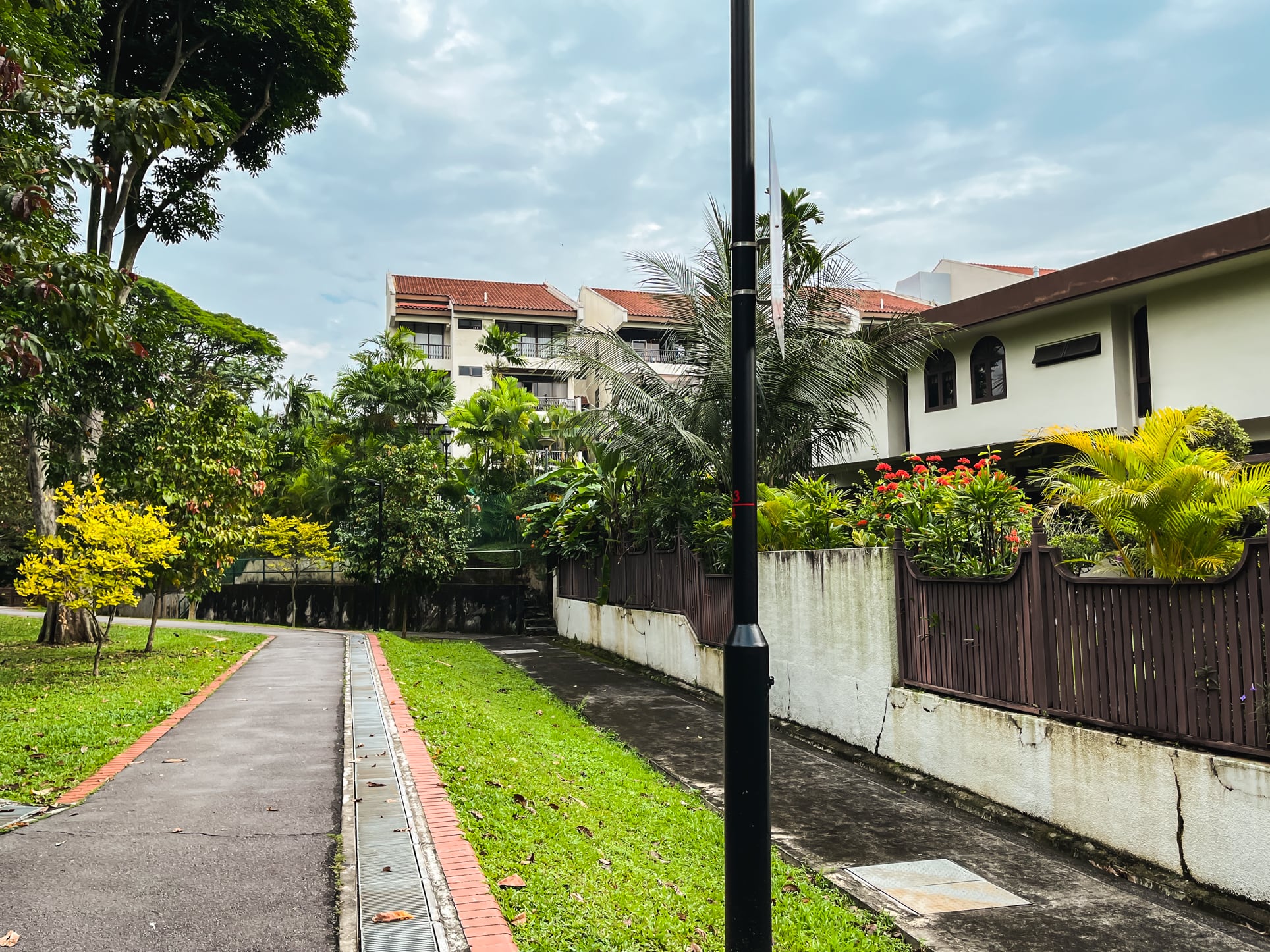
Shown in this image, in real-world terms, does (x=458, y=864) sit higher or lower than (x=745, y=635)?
lower

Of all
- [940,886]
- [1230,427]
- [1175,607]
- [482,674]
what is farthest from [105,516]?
[1230,427]

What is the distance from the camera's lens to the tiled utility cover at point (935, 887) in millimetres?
5473

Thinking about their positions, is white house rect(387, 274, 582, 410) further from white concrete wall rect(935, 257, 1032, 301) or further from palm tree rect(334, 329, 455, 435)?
white concrete wall rect(935, 257, 1032, 301)

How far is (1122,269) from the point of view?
14.4 m

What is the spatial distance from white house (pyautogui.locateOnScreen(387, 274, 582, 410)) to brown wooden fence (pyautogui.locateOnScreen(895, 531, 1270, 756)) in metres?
41.5

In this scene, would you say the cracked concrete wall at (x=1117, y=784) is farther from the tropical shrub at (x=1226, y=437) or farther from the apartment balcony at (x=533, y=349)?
the apartment balcony at (x=533, y=349)

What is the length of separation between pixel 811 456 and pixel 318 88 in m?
13.1

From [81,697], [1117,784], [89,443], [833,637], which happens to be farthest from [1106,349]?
[89,443]

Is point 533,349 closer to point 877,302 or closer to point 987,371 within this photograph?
point 877,302

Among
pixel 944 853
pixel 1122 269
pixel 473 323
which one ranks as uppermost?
pixel 473 323

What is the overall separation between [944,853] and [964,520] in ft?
10.4

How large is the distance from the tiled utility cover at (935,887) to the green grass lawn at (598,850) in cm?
39

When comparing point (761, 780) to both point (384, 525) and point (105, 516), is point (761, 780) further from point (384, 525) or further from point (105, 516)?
point (384, 525)

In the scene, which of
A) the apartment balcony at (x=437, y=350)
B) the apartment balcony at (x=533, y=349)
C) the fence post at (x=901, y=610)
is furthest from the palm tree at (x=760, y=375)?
the apartment balcony at (x=437, y=350)
